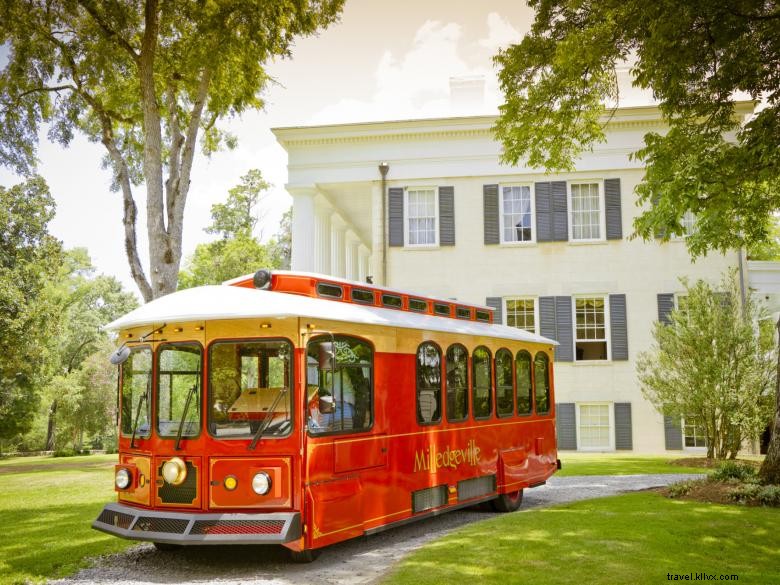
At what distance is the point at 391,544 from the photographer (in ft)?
29.0

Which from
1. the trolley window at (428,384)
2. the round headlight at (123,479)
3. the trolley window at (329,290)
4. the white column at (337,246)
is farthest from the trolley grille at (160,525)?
the white column at (337,246)

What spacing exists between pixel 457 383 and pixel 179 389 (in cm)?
390

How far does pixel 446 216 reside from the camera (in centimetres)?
2341

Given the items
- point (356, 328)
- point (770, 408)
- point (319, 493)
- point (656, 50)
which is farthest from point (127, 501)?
point (770, 408)

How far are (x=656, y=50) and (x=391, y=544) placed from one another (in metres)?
6.87

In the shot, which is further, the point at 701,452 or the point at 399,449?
the point at 701,452

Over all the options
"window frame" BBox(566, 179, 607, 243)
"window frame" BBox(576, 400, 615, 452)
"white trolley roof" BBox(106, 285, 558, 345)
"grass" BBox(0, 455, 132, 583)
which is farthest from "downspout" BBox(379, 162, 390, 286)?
"white trolley roof" BBox(106, 285, 558, 345)

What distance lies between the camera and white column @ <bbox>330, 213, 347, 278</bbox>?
28.2m

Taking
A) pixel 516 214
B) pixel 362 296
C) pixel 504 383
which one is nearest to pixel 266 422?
pixel 362 296

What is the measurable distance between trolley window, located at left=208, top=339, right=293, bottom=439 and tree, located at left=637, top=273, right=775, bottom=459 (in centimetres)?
1184

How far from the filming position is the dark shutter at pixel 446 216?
76.6 ft

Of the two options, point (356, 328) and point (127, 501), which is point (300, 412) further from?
point (127, 501)

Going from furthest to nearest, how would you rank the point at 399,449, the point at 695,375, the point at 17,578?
the point at 695,375 → the point at 399,449 → the point at 17,578

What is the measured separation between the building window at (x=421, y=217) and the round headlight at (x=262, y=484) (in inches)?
659
